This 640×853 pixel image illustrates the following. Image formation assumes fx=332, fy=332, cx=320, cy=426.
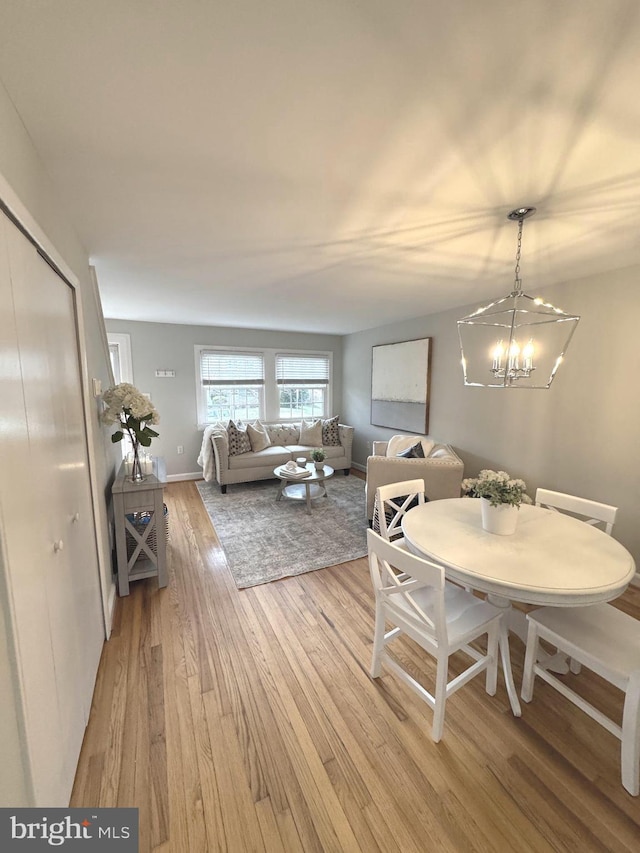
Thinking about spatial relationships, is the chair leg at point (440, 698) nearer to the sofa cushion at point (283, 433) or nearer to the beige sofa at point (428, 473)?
the beige sofa at point (428, 473)

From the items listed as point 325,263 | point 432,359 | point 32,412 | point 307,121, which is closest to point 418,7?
point 307,121

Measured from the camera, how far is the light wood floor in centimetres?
115

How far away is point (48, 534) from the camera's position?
1155 mm

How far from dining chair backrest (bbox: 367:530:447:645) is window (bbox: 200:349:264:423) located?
168 inches

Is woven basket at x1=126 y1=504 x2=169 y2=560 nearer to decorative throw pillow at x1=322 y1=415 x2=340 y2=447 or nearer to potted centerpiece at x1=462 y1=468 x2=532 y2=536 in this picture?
potted centerpiece at x1=462 y1=468 x2=532 y2=536

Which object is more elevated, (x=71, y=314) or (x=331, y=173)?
(x=331, y=173)

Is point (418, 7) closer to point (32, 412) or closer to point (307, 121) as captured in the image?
point (307, 121)

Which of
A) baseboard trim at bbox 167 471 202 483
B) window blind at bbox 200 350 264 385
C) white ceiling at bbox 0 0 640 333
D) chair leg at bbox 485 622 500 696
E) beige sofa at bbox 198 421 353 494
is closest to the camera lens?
white ceiling at bbox 0 0 640 333

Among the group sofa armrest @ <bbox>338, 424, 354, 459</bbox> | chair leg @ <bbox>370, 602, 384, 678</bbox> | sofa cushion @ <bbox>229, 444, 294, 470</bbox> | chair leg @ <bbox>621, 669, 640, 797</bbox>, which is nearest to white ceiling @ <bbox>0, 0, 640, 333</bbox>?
chair leg @ <bbox>621, 669, 640, 797</bbox>

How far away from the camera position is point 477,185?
149 centimetres

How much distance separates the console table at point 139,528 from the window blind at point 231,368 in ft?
9.75

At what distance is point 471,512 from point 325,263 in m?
2.00

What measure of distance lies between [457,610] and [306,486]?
8.11 feet

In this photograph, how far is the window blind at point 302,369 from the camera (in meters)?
5.77
